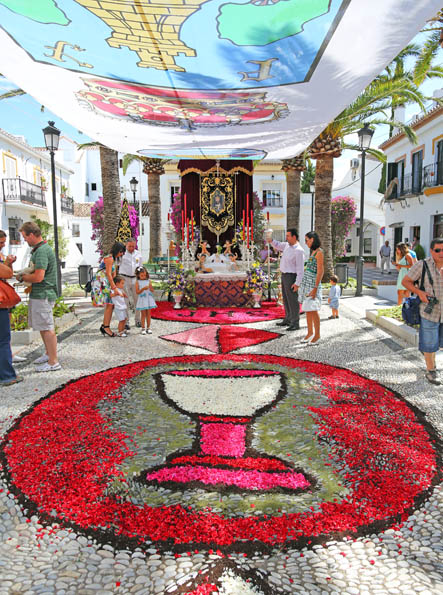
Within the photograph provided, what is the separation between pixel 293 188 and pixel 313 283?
12.9m

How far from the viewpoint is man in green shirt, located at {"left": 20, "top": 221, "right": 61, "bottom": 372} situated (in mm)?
5547

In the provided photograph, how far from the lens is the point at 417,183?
24.5 meters

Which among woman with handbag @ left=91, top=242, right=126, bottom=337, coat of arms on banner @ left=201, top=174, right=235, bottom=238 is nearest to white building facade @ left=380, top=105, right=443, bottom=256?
coat of arms on banner @ left=201, top=174, right=235, bottom=238

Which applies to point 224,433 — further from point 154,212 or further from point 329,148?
point 154,212

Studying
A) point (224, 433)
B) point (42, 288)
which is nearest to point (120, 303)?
A: point (42, 288)

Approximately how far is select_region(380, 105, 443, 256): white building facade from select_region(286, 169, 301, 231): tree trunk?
19.1ft

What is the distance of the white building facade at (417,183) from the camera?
22.2m

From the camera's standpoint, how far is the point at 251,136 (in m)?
9.48

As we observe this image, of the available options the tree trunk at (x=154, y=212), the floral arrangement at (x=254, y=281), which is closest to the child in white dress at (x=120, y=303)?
the floral arrangement at (x=254, y=281)

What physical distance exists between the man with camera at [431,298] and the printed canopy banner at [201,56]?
2.38m

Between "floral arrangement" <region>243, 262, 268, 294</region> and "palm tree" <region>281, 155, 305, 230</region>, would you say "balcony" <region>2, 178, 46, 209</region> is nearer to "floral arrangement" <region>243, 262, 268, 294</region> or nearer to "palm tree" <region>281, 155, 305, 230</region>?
"palm tree" <region>281, 155, 305, 230</region>

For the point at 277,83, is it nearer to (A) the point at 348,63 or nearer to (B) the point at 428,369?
(A) the point at 348,63

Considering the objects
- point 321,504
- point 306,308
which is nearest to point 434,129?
point 306,308

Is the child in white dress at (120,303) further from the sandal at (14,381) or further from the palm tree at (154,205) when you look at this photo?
the palm tree at (154,205)
